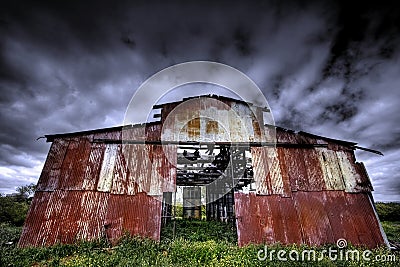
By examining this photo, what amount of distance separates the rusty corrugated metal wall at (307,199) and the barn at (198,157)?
0.16 feet

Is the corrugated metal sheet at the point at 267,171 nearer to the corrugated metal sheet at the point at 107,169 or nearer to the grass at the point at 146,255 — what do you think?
the grass at the point at 146,255

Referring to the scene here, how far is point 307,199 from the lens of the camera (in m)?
11.2

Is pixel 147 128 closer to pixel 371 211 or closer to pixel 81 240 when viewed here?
pixel 81 240

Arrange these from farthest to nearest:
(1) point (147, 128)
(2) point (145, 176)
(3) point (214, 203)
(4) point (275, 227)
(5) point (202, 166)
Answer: (3) point (214, 203)
(5) point (202, 166)
(1) point (147, 128)
(2) point (145, 176)
(4) point (275, 227)

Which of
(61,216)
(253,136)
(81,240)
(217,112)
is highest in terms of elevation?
(217,112)

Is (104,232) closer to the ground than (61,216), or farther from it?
closer to the ground

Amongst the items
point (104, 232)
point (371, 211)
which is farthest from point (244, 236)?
point (371, 211)

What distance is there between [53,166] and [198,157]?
804 cm

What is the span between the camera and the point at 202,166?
16.2 m

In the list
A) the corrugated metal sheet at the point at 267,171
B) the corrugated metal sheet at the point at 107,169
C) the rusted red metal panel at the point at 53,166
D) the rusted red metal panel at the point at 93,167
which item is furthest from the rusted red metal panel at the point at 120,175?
the corrugated metal sheet at the point at 267,171

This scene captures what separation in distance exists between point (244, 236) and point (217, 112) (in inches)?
271

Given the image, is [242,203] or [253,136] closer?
[242,203]

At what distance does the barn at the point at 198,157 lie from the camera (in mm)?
10125

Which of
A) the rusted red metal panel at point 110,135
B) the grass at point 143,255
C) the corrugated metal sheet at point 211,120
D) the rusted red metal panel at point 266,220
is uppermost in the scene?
the corrugated metal sheet at point 211,120
